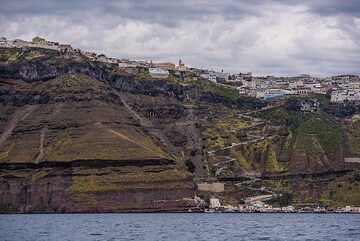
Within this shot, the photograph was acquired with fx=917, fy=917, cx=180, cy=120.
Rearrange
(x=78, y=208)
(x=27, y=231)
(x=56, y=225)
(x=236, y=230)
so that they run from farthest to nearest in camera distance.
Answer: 1. (x=78, y=208)
2. (x=56, y=225)
3. (x=236, y=230)
4. (x=27, y=231)

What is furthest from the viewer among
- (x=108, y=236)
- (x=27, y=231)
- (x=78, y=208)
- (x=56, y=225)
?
(x=78, y=208)

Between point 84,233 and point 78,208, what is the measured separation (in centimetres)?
7906

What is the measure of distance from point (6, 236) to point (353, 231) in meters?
49.9

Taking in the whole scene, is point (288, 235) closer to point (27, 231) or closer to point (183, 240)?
point (183, 240)

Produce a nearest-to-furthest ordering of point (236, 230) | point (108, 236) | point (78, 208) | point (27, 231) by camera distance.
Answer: point (108, 236) → point (27, 231) → point (236, 230) → point (78, 208)

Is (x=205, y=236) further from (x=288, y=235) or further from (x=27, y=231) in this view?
(x=27, y=231)

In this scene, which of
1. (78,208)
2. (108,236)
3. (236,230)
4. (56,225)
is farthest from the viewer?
(78,208)

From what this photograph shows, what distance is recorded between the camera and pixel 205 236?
379 feet

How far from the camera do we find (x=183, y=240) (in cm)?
10875

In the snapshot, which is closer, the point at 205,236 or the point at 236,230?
the point at 205,236

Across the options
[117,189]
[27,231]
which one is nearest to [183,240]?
[27,231]

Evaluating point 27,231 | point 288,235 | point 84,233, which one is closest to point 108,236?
point 84,233

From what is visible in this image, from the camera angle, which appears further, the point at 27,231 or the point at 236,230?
the point at 236,230

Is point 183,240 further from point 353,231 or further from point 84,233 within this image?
point 353,231
